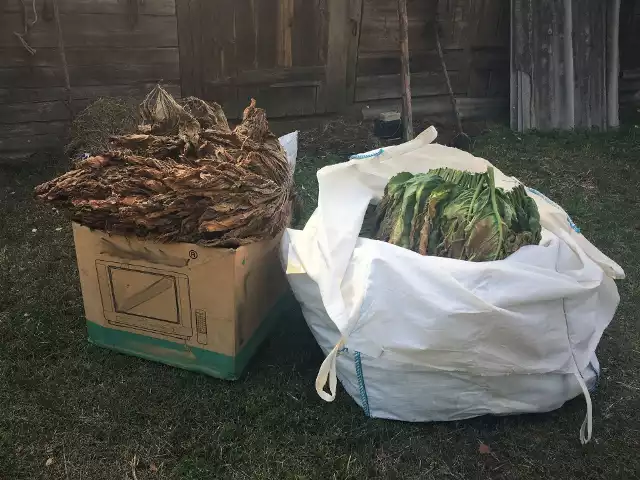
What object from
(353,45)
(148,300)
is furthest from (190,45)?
(148,300)

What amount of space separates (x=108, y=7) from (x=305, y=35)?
125 cm

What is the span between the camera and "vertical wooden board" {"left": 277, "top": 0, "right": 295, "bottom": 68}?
→ 11.8 feet

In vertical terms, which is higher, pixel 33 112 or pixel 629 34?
pixel 629 34

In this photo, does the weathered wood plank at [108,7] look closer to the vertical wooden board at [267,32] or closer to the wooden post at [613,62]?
the vertical wooden board at [267,32]

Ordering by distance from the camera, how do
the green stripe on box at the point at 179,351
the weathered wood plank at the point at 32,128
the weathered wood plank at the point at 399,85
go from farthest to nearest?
the weathered wood plank at the point at 399,85 < the weathered wood plank at the point at 32,128 < the green stripe on box at the point at 179,351

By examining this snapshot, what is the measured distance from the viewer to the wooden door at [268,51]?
350 cm

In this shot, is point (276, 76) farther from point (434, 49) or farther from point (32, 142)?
point (32, 142)

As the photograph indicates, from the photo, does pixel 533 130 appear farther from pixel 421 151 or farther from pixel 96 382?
pixel 96 382

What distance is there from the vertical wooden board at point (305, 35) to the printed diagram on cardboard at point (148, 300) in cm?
245

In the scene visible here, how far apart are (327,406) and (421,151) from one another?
1.02 m

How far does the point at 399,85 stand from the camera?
418 cm

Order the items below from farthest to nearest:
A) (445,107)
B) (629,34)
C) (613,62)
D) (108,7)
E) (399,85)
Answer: (629,34) < (445,107) < (613,62) < (399,85) < (108,7)

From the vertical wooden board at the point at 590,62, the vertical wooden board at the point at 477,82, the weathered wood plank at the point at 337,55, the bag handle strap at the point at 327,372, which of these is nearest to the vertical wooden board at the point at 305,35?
the weathered wood plank at the point at 337,55

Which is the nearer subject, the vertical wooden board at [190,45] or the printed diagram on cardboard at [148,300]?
the printed diagram on cardboard at [148,300]
